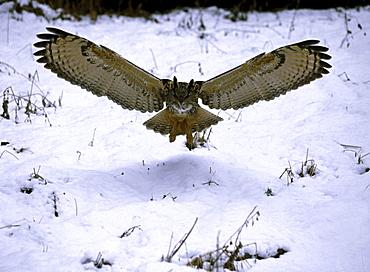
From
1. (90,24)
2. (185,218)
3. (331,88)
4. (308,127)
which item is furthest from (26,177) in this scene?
(90,24)

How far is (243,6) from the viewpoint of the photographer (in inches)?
469

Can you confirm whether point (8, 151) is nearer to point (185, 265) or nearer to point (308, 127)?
point (185, 265)

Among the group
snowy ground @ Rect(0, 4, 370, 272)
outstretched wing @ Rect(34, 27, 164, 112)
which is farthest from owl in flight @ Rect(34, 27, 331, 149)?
snowy ground @ Rect(0, 4, 370, 272)

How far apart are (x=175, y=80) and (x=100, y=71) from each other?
2.94ft

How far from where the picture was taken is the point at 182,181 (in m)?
4.26

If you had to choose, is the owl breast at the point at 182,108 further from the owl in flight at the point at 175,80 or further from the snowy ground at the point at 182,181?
the snowy ground at the point at 182,181

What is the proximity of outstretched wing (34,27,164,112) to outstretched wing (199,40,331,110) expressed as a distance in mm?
636

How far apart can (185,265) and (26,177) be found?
186cm

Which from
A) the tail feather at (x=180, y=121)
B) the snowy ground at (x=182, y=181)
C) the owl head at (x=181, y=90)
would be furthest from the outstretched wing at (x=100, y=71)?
the snowy ground at (x=182, y=181)

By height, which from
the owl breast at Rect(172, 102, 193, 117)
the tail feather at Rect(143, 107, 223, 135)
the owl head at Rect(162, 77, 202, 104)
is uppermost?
the owl head at Rect(162, 77, 202, 104)

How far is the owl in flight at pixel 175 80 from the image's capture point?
4.31 m

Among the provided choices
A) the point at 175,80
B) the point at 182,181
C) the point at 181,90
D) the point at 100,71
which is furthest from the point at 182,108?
the point at 100,71

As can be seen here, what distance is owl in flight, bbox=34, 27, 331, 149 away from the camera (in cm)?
431

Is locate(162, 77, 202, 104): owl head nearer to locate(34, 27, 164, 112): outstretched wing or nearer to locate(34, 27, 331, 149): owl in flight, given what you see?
locate(34, 27, 331, 149): owl in flight
